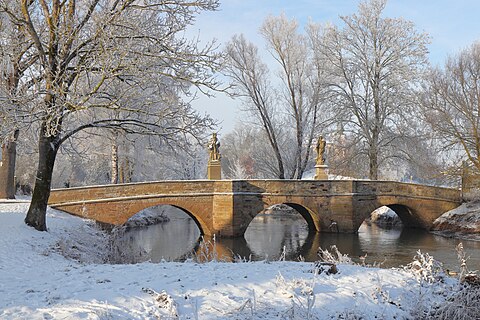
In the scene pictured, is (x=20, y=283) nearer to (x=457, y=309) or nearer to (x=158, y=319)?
(x=158, y=319)

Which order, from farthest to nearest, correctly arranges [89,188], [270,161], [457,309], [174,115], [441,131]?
[270,161] < [441,131] < [89,188] < [174,115] < [457,309]

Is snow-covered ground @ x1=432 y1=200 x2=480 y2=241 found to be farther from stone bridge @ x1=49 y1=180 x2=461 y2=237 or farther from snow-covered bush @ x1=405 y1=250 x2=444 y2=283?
snow-covered bush @ x1=405 y1=250 x2=444 y2=283

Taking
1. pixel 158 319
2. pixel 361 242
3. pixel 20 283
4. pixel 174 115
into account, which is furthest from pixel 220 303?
pixel 361 242

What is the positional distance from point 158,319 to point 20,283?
2.24 meters

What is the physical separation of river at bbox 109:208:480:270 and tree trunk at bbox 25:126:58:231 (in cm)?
250

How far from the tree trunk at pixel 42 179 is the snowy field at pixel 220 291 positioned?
11.0 feet

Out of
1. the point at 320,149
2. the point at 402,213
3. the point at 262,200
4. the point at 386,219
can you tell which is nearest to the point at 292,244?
the point at 262,200

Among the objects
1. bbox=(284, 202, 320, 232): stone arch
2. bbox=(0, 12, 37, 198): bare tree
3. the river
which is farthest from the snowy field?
bbox=(284, 202, 320, 232): stone arch

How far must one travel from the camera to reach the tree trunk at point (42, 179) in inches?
386

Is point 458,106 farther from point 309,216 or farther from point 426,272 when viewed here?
point 426,272

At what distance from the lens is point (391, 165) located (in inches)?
966

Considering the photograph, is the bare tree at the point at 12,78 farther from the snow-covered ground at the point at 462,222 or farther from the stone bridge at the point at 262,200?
the snow-covered ground at the point at 462,222

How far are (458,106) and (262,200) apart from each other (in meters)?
10.7

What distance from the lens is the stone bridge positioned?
1803 cm
